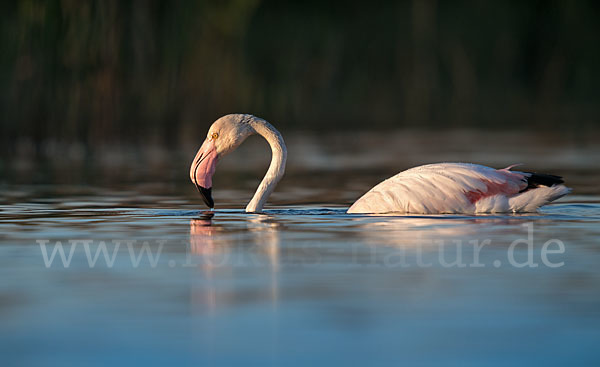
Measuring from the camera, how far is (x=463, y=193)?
8641 millimetres

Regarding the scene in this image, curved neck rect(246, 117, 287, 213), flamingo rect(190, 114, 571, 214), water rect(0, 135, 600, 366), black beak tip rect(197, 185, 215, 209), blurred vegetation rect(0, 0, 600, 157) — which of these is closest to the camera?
water rect(0, 135, 600, 366)

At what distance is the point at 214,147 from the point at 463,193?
2095mm

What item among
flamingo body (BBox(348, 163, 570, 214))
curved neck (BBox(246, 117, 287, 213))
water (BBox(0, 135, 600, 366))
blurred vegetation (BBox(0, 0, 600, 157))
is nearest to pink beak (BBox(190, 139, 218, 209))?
water (BBox(0, 135, 600, 366))

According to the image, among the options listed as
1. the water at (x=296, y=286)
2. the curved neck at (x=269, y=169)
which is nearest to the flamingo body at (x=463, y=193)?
the water at (x=296, y=286)

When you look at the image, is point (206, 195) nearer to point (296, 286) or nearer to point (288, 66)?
point (296, 286)

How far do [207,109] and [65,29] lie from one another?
3.41 m

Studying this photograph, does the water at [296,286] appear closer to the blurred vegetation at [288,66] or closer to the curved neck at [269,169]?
the curved neck at [269,169]

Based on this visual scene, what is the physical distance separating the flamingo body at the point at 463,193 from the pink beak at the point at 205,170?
126 cm

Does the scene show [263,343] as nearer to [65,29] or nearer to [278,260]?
[278,260]

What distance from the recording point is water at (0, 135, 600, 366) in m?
4.27

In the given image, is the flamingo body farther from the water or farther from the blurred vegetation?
the blurred vegetation

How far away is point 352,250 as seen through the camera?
675 centimetres

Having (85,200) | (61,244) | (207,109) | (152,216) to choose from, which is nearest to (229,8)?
(207,109)

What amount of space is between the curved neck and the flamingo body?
95 centimetres
